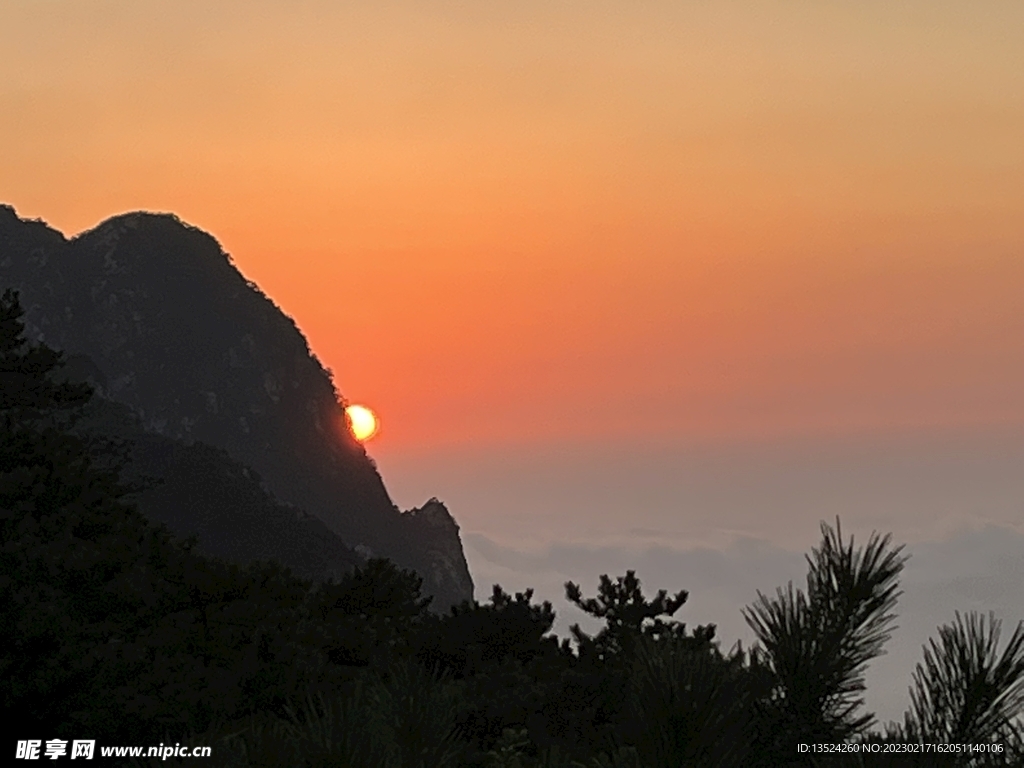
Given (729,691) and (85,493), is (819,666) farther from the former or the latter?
(85,493)

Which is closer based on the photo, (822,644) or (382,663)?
(822,644)

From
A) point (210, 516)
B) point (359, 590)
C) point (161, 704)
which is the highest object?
point (210, 516)

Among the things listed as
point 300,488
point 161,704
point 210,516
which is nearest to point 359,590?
point 161,704

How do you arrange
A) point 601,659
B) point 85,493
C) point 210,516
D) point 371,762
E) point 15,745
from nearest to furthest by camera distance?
point 371,762
point 15,745
point 85,493
point 601,659
point 210,516

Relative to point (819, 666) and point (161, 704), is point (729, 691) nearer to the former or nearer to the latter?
point (819, 666)

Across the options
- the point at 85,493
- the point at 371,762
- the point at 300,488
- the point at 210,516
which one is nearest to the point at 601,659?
the point at 85,493

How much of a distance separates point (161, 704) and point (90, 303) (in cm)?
18840

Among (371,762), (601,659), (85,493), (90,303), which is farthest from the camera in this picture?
(90,303)

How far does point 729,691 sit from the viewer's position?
421 cm

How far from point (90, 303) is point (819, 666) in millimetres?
198319

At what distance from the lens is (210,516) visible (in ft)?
373

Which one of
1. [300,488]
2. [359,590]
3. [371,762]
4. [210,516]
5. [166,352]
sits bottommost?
[371,762]

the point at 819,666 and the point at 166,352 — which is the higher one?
the point at 166,352

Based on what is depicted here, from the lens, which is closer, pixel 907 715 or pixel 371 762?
pixel 907 715
